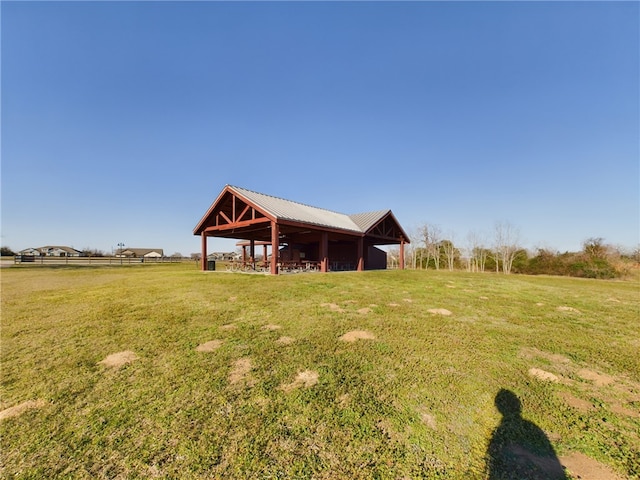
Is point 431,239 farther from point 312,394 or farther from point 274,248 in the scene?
point 312,394

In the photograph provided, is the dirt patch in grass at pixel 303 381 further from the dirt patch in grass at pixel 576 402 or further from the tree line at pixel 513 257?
the tree line at pixel 513 257

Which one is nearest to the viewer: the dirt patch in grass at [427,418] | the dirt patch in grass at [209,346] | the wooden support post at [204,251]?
the dirt patch in grass at [427,418]

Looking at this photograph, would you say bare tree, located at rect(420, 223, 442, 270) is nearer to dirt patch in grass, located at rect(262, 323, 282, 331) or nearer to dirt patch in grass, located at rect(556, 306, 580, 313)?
dirt patch in grass, located at rect(556, 306, 580, 313)

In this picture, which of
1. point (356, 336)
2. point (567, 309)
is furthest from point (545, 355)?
point (567, 309)

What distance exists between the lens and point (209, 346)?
185 inches

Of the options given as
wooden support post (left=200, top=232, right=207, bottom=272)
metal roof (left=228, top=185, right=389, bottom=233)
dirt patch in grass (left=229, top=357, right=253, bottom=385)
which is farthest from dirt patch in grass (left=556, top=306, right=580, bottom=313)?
wooden support post (left=200, top=232, right=207, bottom=272)

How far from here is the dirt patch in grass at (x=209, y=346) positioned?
4.58 m

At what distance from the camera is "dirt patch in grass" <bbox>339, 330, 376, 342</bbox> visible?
16.3 ft

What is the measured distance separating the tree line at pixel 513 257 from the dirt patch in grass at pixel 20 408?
33.4 m

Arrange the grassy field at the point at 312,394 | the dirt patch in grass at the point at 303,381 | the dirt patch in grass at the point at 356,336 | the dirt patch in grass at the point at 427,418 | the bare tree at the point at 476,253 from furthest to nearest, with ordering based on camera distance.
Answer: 1. the bare tree at the point at 476,253
2. the dirt patch in grass at the point at 356,336
3. the dirt patch in grass at the point at 303,381
4. the dirt patch in grass at the point at 427,418
5. the grassy field at the point at 312,394

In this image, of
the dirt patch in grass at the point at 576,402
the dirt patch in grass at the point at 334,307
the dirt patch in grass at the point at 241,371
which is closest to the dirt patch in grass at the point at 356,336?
the dirt patch in grass at the point at 334,307

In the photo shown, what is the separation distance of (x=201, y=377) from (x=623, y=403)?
5325mm

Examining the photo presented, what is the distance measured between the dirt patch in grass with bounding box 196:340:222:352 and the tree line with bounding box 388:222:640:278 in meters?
31.2

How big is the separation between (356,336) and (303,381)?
1.82 meters
